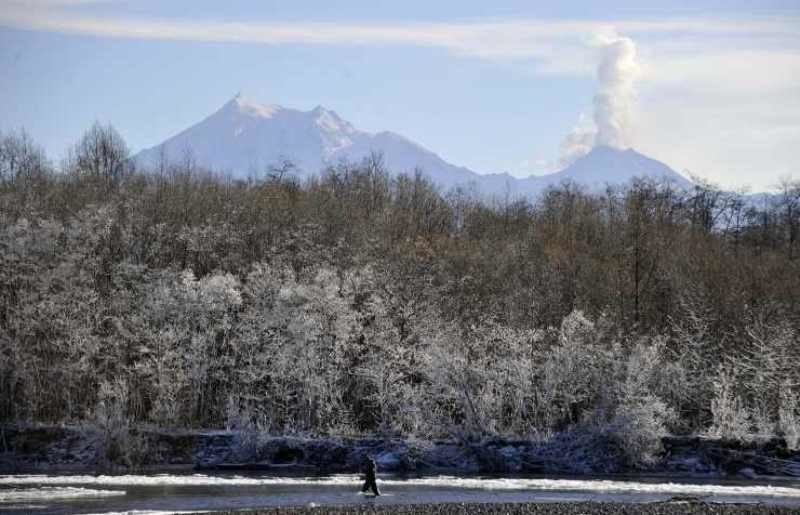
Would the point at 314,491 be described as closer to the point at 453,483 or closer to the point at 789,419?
the point at 453,483

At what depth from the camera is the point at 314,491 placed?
53.5 metres

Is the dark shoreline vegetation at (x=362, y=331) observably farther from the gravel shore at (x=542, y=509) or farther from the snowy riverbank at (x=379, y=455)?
Answer: the gravel shore at (x=542, y=509)

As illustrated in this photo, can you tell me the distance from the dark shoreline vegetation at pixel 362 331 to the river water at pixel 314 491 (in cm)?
810

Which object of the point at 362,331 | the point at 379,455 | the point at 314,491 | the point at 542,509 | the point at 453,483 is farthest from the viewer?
the point at 362,331

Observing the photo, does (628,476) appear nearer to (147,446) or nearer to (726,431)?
(726,431)

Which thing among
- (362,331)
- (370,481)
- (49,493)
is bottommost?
(49,493)

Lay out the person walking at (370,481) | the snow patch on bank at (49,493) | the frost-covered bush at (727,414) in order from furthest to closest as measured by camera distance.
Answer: the frost-covered bush at (727,414) < the person walking at (370,481) < the snow patch on bank at (49,493)

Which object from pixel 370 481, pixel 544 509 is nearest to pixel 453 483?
pixel 370 481

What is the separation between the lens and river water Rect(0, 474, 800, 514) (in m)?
47.7

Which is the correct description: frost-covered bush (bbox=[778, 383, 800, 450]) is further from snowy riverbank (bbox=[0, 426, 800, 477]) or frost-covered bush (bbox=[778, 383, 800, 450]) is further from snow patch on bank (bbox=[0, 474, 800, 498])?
snow patch on bank (bbox=[0, 474, 800, 498])

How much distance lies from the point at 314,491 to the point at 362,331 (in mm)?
29776

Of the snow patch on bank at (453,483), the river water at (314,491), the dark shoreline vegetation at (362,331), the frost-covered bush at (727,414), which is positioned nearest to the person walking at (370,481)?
the river water at (314,491)

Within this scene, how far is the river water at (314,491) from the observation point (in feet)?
156

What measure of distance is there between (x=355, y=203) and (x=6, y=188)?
39834 millimetres
